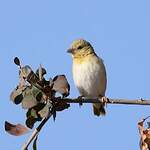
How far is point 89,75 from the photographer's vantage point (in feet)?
22.3

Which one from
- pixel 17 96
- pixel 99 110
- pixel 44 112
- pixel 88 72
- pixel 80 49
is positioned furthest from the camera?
pixel 80 49

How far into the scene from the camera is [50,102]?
2275 millimetres

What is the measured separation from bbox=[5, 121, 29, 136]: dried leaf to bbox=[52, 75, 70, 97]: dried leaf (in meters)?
0.24

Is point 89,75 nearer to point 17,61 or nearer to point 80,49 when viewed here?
point 80,49

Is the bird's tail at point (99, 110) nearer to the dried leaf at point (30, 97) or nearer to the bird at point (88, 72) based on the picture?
the bird at point (88, 72)

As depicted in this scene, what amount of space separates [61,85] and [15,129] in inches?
11.8

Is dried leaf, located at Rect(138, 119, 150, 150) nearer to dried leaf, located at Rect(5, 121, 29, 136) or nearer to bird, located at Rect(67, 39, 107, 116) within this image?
dried leaf, located at Rect(5, 121, 29, 136)

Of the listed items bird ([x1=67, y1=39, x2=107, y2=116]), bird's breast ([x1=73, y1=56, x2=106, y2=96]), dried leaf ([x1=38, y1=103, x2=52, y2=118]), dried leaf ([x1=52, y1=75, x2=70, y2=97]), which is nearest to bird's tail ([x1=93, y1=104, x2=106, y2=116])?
bird ([x1=67, y1=39, x2=107, y2=116])

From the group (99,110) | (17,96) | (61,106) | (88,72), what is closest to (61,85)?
(61,106)

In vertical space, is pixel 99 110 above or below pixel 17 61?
above

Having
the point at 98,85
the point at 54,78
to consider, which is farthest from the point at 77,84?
the point at 54,78

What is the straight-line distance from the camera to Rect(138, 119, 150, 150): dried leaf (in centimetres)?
226

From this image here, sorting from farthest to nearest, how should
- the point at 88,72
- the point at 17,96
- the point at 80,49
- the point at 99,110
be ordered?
the point at 80,49
the point at 99,110
the point at 88,72
the point at 17,96

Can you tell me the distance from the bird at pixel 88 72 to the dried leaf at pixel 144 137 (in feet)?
14.3
